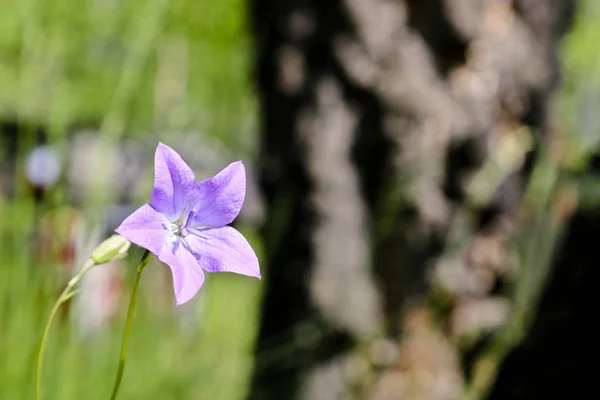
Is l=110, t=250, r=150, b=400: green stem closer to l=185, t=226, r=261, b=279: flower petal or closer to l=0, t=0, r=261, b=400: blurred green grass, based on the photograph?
l=185, t=226, r=261, b=279: flower petal

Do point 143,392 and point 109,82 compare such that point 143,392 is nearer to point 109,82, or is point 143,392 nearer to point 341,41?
point 341,41

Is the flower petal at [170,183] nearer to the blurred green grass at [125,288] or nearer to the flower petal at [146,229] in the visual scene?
the flower petal at [146,229]

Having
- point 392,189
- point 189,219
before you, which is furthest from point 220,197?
point 392,189

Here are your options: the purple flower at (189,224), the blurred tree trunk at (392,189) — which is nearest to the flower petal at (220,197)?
the purple flower at (189,224)

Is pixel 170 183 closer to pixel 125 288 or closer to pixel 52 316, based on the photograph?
pixel 52 316

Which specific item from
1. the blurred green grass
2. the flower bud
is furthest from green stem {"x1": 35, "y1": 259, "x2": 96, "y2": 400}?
the blurred green grass

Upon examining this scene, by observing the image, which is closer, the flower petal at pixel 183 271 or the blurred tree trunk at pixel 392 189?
the flower petal at pixel 183 271
